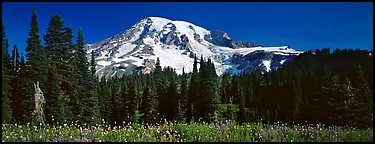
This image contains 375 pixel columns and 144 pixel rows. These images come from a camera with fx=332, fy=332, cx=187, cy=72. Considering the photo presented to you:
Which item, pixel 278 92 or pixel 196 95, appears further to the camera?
pixel 278 92

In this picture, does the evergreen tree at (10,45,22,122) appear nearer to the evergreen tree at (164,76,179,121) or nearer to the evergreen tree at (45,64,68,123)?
the evergreen tree at (45,64,68,123)

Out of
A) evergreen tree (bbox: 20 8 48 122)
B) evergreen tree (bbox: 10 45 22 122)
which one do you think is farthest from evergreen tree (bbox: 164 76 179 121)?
evergreen tree (bbox: 20 8 48 122)

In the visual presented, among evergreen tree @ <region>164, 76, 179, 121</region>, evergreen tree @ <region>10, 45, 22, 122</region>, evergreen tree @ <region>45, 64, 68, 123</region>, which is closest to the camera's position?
evergreen tree @ <region>45, 64, 68, 123</region>

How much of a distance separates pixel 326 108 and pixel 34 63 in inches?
1558

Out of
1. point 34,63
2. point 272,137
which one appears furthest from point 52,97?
point 272,137

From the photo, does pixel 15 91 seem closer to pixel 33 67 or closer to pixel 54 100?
pixel 33 67

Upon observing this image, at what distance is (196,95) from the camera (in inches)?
2849

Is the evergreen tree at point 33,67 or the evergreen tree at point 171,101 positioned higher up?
the evergreen tree at point 33,67

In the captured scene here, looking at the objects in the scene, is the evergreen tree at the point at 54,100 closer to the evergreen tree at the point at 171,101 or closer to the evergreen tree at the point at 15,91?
the evergreen tree at the point at 15,91

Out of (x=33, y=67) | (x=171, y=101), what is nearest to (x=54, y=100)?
(x=33, y=67)

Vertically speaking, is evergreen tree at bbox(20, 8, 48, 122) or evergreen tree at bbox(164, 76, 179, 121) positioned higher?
evergreen tree at bbox(20, 8, 48, 122)

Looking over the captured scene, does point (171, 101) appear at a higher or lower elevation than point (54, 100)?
lower

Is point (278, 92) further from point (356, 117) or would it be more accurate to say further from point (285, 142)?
point (285, 142)

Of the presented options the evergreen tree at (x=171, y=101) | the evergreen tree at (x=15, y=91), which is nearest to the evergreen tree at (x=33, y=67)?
the evergreen tree at (x=15, y=91)
